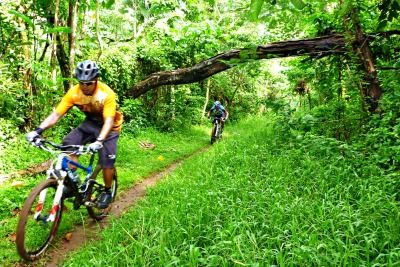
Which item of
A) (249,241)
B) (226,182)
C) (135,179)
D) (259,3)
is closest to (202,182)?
(226,182)

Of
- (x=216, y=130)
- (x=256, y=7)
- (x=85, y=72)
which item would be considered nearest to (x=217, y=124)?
(x=216, y=130)

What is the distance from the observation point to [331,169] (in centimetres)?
466

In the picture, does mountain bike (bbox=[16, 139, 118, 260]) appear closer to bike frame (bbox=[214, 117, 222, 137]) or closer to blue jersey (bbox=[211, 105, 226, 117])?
bike frame (bbox=[214, 117, 222, 137])

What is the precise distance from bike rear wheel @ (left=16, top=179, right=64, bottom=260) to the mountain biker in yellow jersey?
2.03 ft

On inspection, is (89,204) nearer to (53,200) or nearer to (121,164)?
(53,200)

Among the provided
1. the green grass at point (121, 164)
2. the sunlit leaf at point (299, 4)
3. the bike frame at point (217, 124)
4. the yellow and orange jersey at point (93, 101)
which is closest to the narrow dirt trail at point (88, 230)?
the green grass at point (121, 164)

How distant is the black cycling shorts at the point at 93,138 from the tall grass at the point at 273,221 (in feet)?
2.93

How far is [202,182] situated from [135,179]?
190cm

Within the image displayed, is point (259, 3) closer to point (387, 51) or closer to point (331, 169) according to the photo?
point (331, 169)

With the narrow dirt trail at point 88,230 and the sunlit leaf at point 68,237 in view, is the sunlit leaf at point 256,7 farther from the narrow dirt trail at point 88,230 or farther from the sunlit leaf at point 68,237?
the sunlit leaf at point 68,237

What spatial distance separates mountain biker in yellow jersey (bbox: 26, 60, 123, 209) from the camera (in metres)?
3.86

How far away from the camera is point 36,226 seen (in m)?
3.95

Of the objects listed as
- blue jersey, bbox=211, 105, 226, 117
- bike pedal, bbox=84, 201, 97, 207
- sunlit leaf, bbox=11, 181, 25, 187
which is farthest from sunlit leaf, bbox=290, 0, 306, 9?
blue jersey, bbox=211, 105, 226, 117

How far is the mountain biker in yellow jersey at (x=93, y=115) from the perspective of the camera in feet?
12.7
